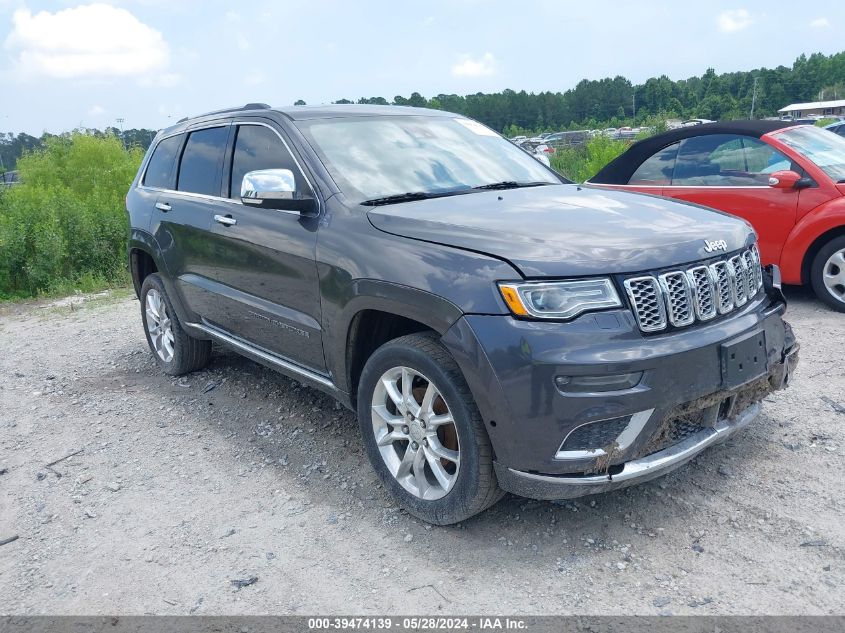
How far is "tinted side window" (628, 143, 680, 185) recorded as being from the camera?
7.04 meters

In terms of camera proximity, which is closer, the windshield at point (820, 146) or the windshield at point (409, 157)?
the windshield at point (409, 157)

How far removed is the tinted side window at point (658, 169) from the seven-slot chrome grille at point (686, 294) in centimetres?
412

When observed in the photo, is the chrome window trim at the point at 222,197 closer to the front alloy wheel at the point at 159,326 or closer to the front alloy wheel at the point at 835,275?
the front alloy wheel at the point at 159,326

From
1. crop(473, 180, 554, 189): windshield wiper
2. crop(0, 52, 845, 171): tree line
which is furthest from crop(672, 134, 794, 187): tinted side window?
crop(0, 52, 845, 171): tree line

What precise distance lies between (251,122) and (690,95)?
108451mm

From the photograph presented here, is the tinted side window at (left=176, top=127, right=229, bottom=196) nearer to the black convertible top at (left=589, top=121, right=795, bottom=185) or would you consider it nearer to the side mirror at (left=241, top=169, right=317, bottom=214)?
the side mirror at (left=241, top=169, right=317, bottom=214)

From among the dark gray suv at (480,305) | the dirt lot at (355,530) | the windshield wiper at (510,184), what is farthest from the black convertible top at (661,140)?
the windshield wiper at (510,184)

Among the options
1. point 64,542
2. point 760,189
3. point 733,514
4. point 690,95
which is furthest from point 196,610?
point 690,95

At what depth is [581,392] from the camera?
104 inches

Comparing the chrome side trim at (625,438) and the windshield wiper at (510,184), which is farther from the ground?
the windshield wiper at (510,184)

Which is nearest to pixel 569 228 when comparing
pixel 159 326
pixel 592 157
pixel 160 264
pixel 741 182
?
pixel 160 264

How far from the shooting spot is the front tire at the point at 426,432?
2891mm

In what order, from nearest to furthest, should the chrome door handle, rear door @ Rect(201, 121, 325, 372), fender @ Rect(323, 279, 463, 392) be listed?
fender @ Rect(323, 279, 463, 392), rear door @ Rect(201, 121, 325, 372), the chrome door handle

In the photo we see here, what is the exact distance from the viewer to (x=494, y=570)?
2918 millimetres
